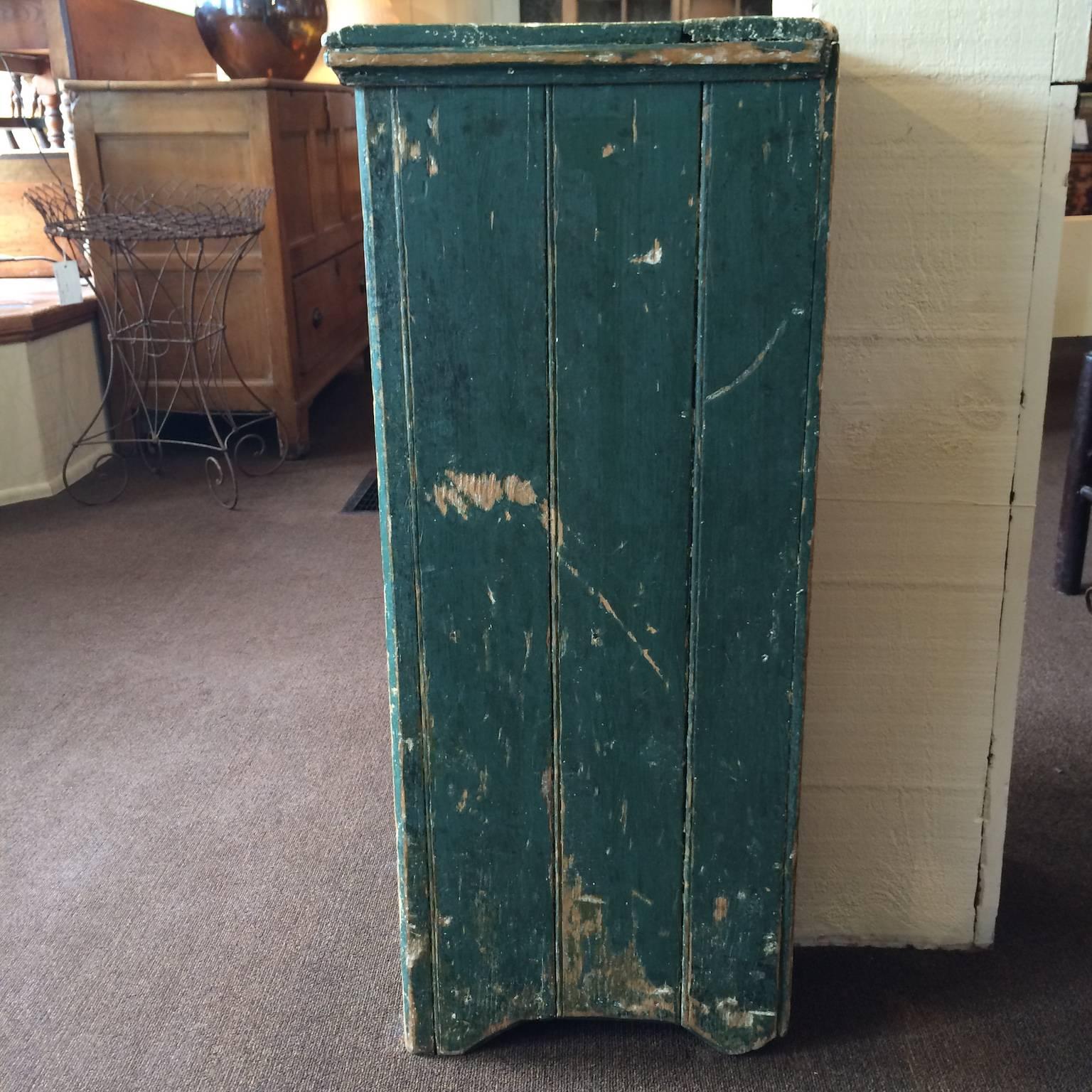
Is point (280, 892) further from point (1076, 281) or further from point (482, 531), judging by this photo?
point (1076, 281)

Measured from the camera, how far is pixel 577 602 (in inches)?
43.2

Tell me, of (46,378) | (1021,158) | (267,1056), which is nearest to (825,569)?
(1021,158)

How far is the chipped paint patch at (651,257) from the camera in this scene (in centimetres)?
100

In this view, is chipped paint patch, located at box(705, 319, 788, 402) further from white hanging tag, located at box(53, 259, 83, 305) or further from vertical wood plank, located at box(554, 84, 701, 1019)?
white hanging tag, located at box(53, 259, 83, 305)

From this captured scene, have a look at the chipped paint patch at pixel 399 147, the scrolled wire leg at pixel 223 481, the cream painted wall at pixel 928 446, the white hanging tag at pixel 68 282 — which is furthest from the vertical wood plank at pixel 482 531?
the white hanging tag at pixel 68 282

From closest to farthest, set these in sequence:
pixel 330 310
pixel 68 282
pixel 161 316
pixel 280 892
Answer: pixel 280 892, pixel 68 282, pixel 161 316, pixel 330 310

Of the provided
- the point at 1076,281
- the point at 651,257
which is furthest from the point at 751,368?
the point at 1076,281

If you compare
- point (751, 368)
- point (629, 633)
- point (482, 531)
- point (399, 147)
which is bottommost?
point (629, 633)

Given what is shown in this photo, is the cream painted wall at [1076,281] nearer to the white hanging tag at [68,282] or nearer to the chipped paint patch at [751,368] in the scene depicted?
the chipped paint patch at [751,368]

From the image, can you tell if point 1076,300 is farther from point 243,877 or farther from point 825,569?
point 243,877

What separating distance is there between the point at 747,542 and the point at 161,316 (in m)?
2.85

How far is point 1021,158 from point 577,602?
2.08 feet

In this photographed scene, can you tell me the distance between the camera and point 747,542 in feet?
3.51

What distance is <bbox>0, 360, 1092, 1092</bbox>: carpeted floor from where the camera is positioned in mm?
1255
